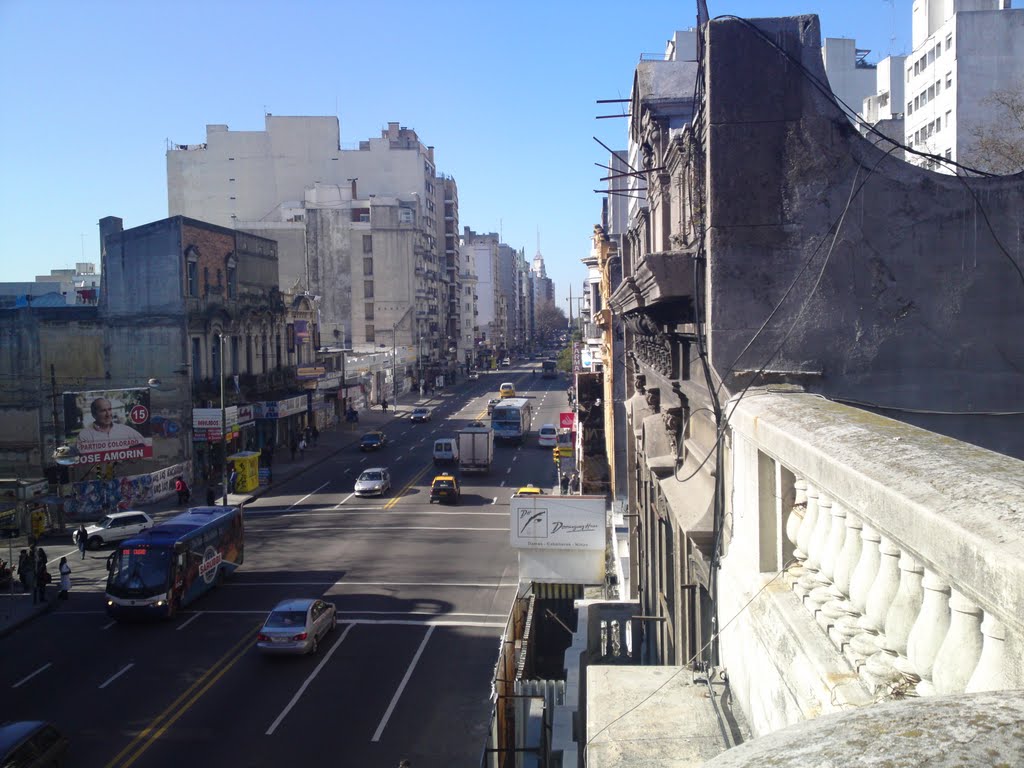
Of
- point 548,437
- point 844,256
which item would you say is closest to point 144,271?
point 548,437

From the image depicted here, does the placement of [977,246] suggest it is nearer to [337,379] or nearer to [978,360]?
[978,360]

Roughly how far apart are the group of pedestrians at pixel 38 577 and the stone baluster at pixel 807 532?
2467 cm

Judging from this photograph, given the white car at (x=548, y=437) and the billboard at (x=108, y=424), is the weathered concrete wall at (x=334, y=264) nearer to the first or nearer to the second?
the white car at (x=548, y=437)

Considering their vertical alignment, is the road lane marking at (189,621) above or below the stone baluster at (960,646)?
below

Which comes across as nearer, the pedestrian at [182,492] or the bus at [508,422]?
the pedestrian at [182,492]

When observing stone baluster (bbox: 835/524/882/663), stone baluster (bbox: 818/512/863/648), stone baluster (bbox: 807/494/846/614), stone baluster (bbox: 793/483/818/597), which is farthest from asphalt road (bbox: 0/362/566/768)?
stone baluster (bbox: 835/524/882/663)

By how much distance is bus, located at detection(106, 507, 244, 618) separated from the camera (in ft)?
73.2

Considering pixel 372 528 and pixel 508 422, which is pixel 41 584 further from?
pixel 508 422

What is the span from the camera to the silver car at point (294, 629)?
19062 millimetres

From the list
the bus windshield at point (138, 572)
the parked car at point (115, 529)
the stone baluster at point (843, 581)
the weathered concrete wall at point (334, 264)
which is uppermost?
the weathered concrete wall at point (334, 264)

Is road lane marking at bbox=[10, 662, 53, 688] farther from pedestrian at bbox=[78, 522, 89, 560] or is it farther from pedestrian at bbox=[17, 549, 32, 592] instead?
pedestrian at bbox=[78, 522, 89, 560]

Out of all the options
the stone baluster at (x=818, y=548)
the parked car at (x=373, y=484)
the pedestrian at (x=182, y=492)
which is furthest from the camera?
the parked car at (x=373, y=484)

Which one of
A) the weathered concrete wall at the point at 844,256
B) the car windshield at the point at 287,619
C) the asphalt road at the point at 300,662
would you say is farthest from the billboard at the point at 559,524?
the weathered concrete wall at the point at 844,256

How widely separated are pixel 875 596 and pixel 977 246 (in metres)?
5.21
